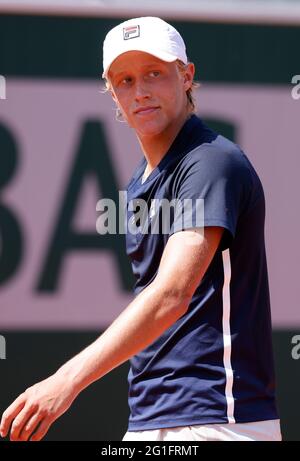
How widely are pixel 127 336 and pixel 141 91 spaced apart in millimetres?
744

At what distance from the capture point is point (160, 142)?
8.75 ft

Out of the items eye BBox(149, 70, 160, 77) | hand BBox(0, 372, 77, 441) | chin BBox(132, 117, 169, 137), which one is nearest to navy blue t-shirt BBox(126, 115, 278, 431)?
chin BBox(132, 117, 169, 137)

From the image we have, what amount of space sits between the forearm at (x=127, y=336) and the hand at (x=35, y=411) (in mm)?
55

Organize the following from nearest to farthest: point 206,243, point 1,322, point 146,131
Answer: point 206,243 → point 146,131 → point 1,322

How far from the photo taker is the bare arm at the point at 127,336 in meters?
2.02

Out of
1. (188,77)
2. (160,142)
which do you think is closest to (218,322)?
(160,142)

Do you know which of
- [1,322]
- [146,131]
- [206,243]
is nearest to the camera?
[206,243]

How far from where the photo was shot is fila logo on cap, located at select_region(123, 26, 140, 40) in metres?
2.58

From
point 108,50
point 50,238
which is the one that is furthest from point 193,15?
point 108,50

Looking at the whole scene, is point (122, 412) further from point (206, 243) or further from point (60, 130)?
point (206, 243)

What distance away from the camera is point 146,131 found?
8.61 ft

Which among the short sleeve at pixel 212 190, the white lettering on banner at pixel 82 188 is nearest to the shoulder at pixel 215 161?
the short sleeve at pixel 212 190

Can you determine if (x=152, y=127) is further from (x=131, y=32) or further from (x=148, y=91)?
(x=131, y=32)

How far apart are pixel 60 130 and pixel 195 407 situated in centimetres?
253
